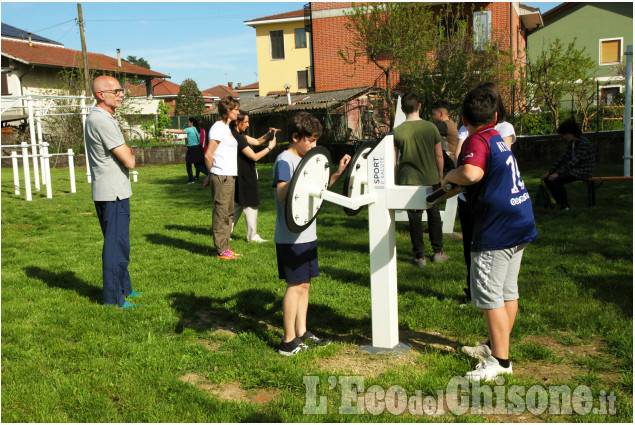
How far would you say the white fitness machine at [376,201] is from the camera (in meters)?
3.48

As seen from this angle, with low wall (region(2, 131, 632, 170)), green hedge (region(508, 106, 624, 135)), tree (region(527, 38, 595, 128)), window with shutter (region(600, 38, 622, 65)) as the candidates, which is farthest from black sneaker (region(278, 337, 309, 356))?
window with shutter (region(600, 38, 622, 65))

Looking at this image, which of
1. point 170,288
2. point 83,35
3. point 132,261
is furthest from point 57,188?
point 83,35

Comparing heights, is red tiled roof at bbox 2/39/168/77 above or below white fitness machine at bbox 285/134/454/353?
above

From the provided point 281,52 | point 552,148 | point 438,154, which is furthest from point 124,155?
point 281,52

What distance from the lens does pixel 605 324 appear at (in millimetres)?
4203

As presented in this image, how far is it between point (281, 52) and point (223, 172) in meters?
38.1

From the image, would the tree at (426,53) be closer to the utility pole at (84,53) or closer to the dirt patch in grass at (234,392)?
the utility pole at (84,53)

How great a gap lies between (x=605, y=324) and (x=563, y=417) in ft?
4.94

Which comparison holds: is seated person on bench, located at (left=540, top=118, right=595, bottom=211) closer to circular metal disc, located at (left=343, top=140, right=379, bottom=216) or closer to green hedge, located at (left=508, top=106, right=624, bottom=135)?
circular metal disc, located at (left=343, top=140, right=379, bottom=216)

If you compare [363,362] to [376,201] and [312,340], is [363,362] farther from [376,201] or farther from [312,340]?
[376,201]

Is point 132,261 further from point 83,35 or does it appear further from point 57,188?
point 83,35

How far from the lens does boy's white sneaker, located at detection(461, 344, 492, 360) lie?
3.74 m

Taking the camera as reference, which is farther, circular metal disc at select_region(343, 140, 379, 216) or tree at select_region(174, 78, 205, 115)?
tree at select_region(174, 78, 205, 115)

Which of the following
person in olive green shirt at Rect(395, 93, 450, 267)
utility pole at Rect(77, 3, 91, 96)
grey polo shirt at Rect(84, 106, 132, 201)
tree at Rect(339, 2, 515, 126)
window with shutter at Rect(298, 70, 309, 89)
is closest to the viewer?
grey polo shirt at Rect(84, 106, 132, 201)
